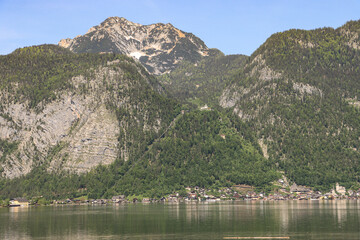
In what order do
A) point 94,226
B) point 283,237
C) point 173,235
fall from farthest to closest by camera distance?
point 94,226, point 173,235, point 283,237

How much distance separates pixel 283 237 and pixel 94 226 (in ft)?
228

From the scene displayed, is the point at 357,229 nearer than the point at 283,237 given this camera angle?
No

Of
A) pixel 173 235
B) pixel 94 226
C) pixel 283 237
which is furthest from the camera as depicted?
pixel 94 226

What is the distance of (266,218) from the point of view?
191625mm

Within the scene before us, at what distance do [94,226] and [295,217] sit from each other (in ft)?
249

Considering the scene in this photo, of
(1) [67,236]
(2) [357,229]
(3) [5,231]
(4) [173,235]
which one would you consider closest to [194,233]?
(4) [173,235]

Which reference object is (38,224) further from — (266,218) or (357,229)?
(357,229)

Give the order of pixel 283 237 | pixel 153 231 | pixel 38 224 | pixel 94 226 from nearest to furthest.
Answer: pixel 283 237, pixel 153 231, pixel 94 226, pixel 38 224

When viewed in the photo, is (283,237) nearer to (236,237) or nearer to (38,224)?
(236,237)

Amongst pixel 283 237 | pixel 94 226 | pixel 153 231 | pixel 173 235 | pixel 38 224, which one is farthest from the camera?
pixel 38 224

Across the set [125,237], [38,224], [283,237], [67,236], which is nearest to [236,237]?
[283,237]

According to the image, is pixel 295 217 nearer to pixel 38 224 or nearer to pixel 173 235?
pixel 173 235

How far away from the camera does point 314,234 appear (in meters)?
144

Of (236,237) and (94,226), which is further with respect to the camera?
(94,226)
